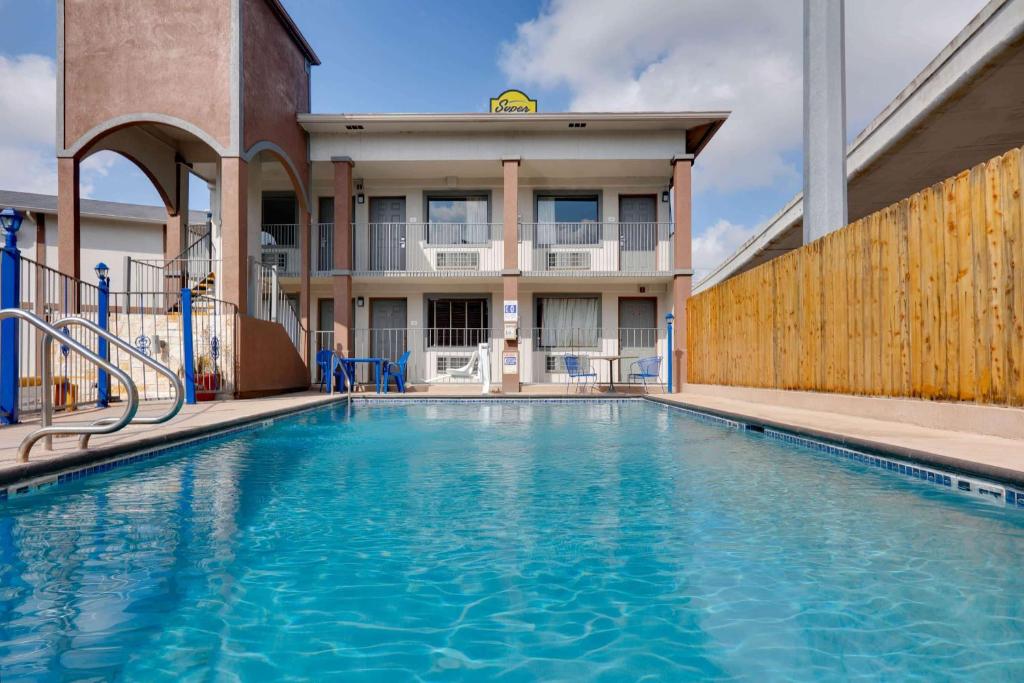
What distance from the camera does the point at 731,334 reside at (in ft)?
37.8

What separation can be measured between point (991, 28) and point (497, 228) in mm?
10812

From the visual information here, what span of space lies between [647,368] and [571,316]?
369 cm

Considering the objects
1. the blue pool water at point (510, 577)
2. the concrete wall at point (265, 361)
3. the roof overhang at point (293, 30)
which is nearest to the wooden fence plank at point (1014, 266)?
the blue pool water at point (510, 577)

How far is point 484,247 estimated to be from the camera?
1664 centimetres

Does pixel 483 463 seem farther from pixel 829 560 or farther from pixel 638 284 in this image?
pixel 638 284

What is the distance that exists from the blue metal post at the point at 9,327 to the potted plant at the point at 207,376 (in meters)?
4.05

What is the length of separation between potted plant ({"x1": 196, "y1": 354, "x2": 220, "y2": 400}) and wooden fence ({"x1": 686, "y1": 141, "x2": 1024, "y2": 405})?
920 cm

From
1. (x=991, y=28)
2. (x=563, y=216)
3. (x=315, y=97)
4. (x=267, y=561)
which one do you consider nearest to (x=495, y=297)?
(x=563, y=216)

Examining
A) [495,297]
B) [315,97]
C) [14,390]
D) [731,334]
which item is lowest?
[14,390]

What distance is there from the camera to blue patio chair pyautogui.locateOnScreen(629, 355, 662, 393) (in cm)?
1393

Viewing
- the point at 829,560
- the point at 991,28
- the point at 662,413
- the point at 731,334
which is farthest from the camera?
the point at 731,334

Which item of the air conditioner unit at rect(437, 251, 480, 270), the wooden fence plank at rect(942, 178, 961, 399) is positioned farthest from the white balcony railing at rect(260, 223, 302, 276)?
the wooden fence plank at rect(942, 178, 961, 399)

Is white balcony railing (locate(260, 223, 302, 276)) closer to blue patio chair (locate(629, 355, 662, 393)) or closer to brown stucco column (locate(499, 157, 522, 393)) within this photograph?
brown stucco column (locate(499, 157, 522, 393))

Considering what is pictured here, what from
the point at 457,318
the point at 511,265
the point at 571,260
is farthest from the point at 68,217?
the point at 571,260
